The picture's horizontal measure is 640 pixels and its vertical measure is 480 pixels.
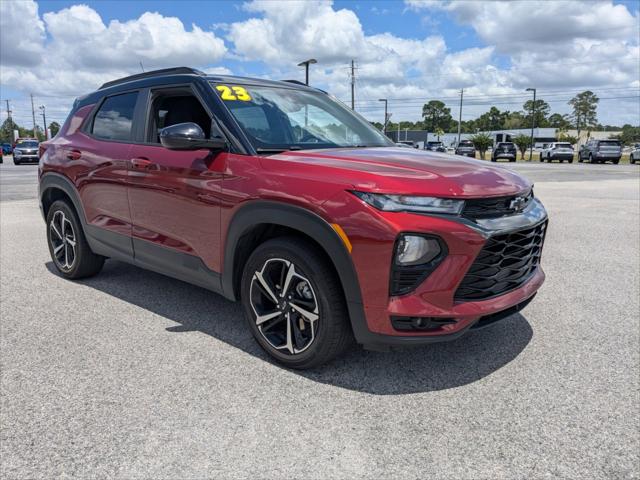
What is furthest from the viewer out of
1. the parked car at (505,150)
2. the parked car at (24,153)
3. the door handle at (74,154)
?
the parked car at (505,150)

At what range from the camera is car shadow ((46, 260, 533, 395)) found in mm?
2949

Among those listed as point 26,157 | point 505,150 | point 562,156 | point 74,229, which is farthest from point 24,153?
point 562,156

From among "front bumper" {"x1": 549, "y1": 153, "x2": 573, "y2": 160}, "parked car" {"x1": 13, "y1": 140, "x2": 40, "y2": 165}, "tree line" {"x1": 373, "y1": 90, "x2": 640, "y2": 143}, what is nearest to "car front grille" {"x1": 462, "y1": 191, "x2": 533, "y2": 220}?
"parked car" {"x1": 13, "y1": 140, "x2": 40, "y2": 165}

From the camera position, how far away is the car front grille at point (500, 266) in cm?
266

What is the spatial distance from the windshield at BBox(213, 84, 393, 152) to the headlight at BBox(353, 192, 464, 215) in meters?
0.96

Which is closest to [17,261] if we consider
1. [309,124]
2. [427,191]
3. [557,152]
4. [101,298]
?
[101,298]

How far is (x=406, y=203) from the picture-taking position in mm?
2559

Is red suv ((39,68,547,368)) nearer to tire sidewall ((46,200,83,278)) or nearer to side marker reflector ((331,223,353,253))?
side marker reflector ((331,223,353,253))

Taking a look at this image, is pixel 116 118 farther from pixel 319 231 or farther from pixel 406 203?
pixel 406 203

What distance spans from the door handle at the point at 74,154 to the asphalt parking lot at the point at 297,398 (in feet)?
4.17

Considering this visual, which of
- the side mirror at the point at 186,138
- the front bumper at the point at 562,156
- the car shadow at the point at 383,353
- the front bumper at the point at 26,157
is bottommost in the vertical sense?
the front bumper at the point at 562,156

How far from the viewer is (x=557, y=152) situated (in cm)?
3959

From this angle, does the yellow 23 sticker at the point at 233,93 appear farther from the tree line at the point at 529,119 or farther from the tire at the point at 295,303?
the tree line at the point at 529,119

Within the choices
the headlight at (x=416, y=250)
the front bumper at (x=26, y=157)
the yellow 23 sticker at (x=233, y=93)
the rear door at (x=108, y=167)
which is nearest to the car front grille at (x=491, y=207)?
the headlight at (x=416, y=250)
